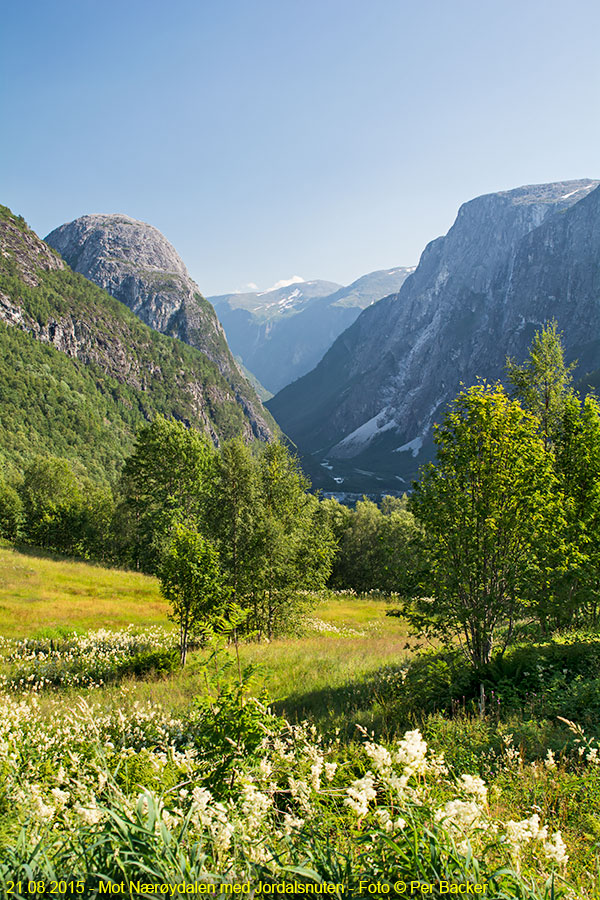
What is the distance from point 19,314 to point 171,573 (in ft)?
624

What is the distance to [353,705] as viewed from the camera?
400 inches

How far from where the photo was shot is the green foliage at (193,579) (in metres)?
15.8

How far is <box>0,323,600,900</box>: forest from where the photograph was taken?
2.63 metres

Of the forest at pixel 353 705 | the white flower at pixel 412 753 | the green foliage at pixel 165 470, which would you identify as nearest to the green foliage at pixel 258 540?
the forest at pixel 353 705

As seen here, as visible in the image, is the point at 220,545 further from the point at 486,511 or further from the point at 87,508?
the point at 87,508

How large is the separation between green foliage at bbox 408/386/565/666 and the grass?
687 inches

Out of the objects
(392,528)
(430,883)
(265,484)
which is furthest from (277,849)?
(392,528)

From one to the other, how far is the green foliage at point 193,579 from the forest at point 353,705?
8cm

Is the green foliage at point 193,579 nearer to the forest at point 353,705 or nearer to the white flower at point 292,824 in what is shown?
the forest at point 353,705

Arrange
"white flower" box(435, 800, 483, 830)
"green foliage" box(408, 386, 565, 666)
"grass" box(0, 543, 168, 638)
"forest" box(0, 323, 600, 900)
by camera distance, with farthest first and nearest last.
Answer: "grass" box(0, 543, 168, 638) < "green foliage" box(408, 386, 565, 666) < "forest" box(0, 323, 600, 900) < "white flower" box(435, 800, 483, 830)

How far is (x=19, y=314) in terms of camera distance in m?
168

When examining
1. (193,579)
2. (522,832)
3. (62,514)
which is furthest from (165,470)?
(522,832)

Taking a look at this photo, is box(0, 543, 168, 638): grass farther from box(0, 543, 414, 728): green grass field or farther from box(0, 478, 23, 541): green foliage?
box(0, 478, 23, 541): green foliage

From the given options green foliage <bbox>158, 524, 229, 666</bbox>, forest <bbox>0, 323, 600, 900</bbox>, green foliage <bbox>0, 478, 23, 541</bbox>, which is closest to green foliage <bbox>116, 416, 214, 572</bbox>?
forest <bbox>0, 323, 600, 900</bbox>
